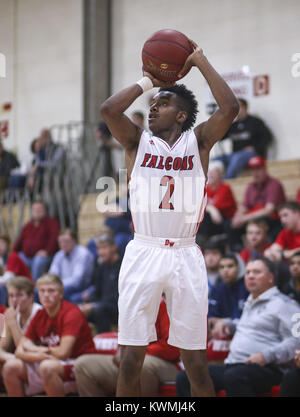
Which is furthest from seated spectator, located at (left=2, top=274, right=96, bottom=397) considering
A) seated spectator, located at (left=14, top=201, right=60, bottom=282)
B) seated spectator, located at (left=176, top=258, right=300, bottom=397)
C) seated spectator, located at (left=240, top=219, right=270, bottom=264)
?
seated spectator, located at (left=14, top=201, right=60, bottom=282)

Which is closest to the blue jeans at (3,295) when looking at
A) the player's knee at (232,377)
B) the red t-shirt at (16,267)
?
the red t-shirt at (16,267)

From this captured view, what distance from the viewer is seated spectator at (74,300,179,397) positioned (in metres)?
5.57

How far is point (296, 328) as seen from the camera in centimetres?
527

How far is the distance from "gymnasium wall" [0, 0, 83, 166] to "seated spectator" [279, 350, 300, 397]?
8.29m

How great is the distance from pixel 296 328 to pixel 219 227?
2.72 meters

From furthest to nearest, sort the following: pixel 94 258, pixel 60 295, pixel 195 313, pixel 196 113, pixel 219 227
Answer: pixel 94 258
pixel 219 227
pixel 60 295
pixel 196 113
pixel 195 313

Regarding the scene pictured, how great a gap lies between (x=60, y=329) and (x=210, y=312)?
1.31 metres

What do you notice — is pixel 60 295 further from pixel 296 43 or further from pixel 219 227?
pixel 296 43

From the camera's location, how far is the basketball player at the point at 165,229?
389 centimetres

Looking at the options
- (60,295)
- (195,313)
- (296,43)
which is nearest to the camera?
(195,313)

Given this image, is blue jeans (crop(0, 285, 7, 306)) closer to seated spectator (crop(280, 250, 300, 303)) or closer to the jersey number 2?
seated spectator (crop(280, 250, 300, 303))

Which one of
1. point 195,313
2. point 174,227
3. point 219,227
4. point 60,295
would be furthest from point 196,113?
point 219,227

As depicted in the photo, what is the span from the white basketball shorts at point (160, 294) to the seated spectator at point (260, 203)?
3.55 metres

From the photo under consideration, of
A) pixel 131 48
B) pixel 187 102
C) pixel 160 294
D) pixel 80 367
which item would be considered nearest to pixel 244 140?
pixel 131 48
